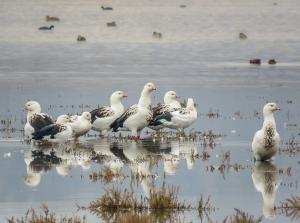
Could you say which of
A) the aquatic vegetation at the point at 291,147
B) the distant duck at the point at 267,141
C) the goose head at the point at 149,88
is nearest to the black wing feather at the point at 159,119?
the goose head at the point at 149,88

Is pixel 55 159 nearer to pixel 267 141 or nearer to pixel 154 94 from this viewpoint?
pixel 267 141

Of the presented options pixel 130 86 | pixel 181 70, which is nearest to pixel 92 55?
pixel 181 70

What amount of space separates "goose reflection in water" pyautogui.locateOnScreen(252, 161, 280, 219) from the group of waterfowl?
435 cm

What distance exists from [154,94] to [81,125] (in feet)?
40.8

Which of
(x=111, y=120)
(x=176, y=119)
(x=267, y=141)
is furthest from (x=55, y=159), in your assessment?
(x=176, y=119)

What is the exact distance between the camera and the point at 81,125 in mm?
23328

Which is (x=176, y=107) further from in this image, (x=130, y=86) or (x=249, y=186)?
(x=130, y=86)

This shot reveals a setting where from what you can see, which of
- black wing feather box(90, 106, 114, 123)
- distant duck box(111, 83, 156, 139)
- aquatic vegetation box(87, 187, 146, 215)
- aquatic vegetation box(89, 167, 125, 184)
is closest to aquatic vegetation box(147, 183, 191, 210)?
aquatic vegetation box(87, 187, 146, 215)

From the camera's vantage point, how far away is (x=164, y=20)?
8769 centimetres

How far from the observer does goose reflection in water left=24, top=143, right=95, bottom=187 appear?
18875mm

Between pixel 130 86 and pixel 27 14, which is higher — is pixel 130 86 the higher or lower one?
the lower one

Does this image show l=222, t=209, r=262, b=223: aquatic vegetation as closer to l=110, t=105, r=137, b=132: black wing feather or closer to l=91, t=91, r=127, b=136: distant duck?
l=110, t=105, r=137, b=132: black wing feather

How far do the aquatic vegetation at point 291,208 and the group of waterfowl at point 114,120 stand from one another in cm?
791

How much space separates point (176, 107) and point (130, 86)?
12001 mm
